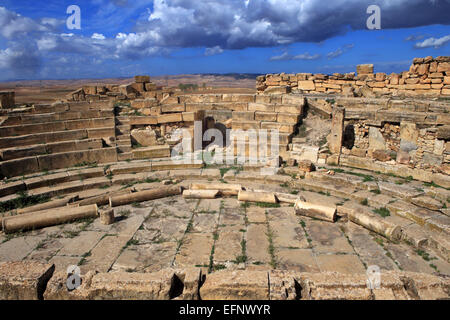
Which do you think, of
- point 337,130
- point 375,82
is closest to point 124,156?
point 337,130

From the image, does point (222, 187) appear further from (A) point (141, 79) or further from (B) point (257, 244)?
(A) point (141, 79)

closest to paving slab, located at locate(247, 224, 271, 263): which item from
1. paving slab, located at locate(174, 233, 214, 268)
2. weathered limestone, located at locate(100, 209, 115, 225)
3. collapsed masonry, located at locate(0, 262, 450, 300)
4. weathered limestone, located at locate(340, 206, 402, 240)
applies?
paving slab, located at locate(174, 233, 214, 268)

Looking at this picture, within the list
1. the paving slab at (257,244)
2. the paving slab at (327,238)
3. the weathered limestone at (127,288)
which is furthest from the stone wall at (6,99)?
the paving slab at (327,238)

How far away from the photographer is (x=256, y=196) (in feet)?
27.5

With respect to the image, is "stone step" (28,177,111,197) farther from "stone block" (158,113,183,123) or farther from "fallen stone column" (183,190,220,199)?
"stone block" (158,113,183,123)

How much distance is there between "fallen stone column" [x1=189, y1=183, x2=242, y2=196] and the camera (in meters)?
8.77

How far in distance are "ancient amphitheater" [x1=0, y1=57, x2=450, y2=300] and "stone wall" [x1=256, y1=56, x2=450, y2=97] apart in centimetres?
10

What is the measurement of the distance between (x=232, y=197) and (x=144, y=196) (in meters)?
2.54

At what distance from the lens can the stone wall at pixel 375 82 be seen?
543 inches

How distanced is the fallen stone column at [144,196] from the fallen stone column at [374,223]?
480 cm

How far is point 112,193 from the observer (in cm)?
863
